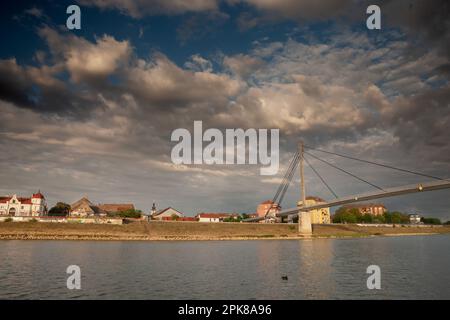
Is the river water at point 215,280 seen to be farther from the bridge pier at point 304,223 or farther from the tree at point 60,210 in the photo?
the tree at point 60,210

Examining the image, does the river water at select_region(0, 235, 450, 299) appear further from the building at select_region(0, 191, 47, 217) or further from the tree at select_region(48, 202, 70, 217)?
the tree at select_region(48, 202, 70, 217)

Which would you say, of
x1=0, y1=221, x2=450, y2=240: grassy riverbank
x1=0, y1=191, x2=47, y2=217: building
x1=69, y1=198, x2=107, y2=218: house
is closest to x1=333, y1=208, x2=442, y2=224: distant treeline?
x1=0, y1=221, x2=450, y2=240: grassy riverbank

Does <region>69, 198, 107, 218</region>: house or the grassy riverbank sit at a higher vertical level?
<region>69, 198, 107, 218</region>: house

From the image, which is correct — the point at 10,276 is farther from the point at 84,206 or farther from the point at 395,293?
the point at 84,206

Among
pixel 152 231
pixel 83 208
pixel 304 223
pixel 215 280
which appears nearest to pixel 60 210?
pixel 83 208

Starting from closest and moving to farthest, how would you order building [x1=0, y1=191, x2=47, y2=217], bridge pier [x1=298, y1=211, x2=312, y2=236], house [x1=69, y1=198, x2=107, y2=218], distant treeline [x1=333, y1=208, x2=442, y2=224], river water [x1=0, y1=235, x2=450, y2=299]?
river water [x1=0, y1=235, x2=450, y2=299] → bridge pier [x1=298, y1=211, x2=312, y2=236] → building [x1=0, y1=191, x2=47, y2=217] → house [x1=69, y1=198, x2=107, y2=218] → distant treeline [x1=333, y1=208, x2=442, y2=224]

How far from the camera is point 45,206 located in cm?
11306

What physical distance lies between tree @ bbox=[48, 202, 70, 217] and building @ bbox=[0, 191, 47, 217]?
5132 mm

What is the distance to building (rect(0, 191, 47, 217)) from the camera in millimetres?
102375

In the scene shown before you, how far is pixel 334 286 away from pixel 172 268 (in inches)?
537

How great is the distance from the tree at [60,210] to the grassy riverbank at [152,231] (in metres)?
48.6

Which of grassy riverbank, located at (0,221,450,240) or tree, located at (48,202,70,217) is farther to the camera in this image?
tree, located at (48,202,70,217)

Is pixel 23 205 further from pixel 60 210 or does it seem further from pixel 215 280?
pixel 215 280
